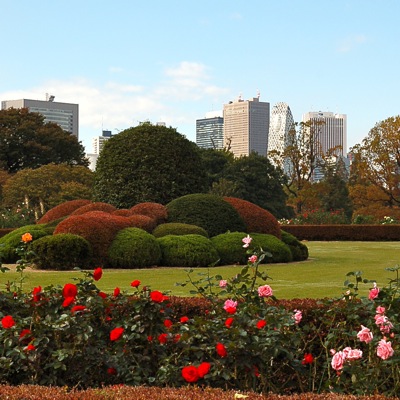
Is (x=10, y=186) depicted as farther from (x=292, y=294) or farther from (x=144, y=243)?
(x=292, y=294)

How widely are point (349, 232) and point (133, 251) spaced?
14093 millimetres

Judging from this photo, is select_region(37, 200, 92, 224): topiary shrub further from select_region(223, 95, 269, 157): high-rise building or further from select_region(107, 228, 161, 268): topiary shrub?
select_region(223, 95, 269, 157): high-rise building

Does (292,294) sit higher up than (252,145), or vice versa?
(252,145)

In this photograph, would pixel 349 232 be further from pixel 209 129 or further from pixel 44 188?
pixel 209 129

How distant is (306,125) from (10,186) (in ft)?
61.9

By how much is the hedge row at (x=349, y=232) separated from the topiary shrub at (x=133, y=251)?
1295 centimetres

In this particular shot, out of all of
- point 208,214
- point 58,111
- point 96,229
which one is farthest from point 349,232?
point 58,111

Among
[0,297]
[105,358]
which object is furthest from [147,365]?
[0,297]

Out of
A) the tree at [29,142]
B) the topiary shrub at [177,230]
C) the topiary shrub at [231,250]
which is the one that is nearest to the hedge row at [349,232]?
the topiary shrub at [177,230]

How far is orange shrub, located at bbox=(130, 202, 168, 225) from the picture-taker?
50.9 ft

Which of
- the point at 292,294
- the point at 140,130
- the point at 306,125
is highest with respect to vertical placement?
the point at 306,125

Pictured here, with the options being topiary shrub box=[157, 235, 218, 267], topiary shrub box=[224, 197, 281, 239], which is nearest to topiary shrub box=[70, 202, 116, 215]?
topiary shrub box=[157, 235, 218, 267]

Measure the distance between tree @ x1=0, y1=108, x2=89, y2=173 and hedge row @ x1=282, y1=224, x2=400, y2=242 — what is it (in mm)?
22558

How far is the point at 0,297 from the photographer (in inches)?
203
